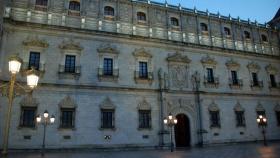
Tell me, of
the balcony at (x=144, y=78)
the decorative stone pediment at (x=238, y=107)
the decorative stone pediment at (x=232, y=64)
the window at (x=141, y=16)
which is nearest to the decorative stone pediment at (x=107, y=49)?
the balcony at (x=144, y=78)

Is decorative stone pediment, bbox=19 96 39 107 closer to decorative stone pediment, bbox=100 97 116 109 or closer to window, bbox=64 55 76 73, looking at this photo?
window, bbox=64 55 76 73

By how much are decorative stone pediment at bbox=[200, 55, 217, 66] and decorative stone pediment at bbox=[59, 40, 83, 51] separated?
1182cm

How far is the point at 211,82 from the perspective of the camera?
23.5 m

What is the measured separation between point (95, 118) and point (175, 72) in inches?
335

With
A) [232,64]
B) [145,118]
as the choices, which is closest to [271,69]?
[232,64]

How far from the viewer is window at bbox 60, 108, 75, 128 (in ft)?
58.9

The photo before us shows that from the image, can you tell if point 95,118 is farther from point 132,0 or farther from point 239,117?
point 239,117

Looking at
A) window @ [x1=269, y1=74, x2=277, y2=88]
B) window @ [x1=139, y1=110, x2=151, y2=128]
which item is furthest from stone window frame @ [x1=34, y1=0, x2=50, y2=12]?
window @ [x1=269, y1=74, x2=277, y2=88]

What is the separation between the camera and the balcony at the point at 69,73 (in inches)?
733

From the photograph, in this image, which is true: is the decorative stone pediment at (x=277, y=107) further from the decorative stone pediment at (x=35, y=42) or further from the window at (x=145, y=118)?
the decorative stone pediment at (x=35, y=42)

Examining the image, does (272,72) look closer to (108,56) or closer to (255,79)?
(255,79)

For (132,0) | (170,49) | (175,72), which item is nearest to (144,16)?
(132,0)

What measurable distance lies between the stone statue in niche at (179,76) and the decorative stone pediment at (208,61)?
2.39m

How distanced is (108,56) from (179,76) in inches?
270
